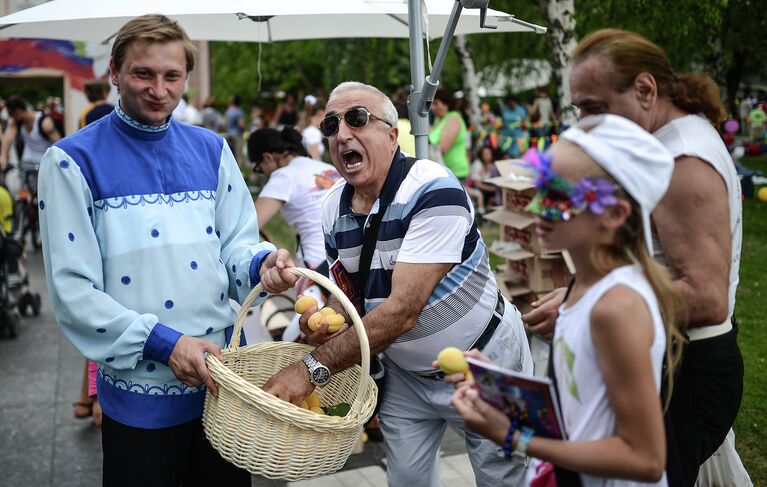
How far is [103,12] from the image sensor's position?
479 cm

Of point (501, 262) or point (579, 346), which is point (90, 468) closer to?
point (579, 346)

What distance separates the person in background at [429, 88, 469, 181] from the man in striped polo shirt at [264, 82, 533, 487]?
7264mm

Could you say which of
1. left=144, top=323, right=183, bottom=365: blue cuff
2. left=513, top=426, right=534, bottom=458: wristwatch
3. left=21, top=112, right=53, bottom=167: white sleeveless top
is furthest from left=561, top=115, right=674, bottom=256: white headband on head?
left=21, top=112, right=53, bottom=167: white sleeveless top

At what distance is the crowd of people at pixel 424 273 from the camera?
1.75 meters

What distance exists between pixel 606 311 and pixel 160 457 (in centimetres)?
159

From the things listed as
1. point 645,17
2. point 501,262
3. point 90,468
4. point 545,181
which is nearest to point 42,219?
point 545,181

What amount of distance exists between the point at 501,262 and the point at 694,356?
7.08 m

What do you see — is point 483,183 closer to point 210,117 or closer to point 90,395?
point 90,395

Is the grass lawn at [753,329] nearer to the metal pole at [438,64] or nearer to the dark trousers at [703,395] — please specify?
the dark trousers at [703,395]

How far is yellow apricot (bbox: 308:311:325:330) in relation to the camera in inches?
106

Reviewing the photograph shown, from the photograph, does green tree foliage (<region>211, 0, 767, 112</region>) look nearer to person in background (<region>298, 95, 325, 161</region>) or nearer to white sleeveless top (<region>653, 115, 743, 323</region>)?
person in background (<region>298, 95, 325, 161</region>)

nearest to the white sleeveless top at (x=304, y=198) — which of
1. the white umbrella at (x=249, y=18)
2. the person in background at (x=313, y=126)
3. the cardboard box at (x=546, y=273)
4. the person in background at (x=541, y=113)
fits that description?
the white umbrella at (x=249, y=18)

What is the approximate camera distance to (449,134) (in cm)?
1019

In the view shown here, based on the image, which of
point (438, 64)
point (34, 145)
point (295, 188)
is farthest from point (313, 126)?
point (438, 64)
